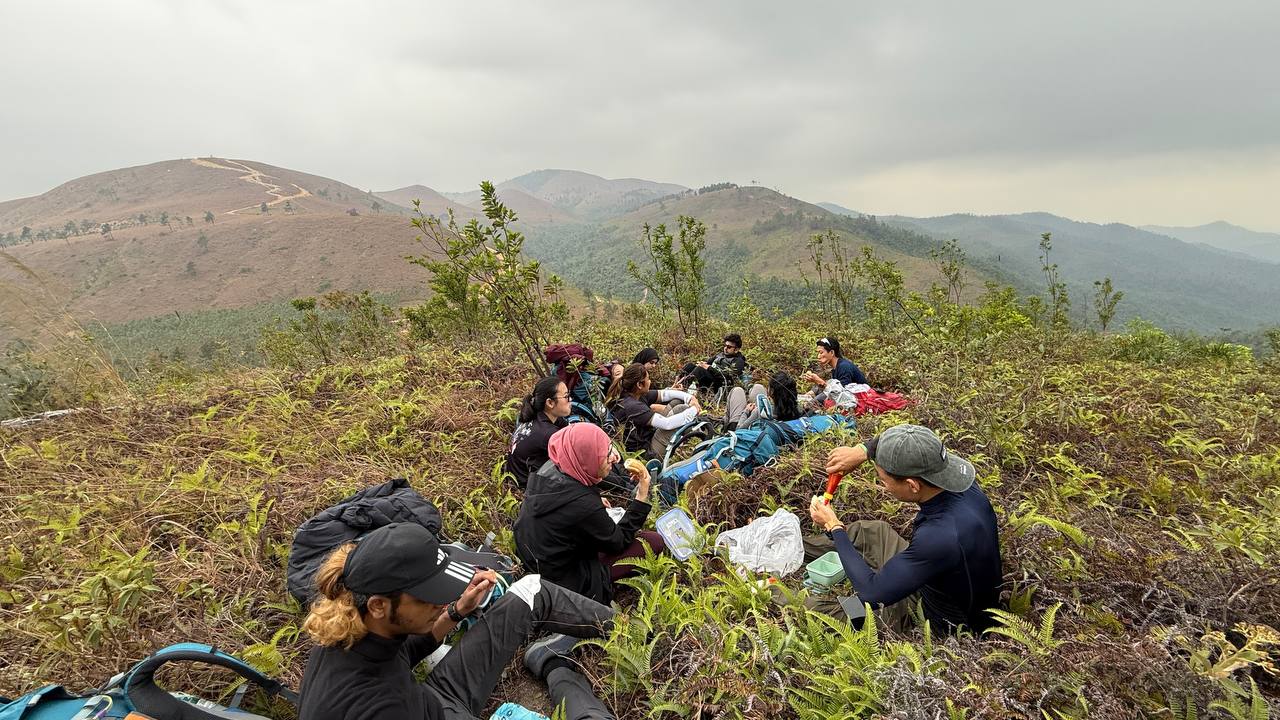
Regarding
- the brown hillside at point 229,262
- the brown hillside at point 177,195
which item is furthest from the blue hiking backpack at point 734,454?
the brown hillside at point 177,195

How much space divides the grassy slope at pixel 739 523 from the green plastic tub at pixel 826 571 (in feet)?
1.24

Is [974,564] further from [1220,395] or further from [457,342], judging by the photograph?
[457,342]

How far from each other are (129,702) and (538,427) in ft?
8.84

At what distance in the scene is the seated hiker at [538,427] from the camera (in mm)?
4281

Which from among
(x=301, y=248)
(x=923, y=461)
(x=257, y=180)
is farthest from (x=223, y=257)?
(x=923, y=461)

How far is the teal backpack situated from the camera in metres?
1.93

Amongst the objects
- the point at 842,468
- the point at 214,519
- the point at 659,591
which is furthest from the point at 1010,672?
the point at 214,519

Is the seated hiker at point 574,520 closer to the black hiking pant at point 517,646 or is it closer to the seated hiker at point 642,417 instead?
the black hiking pant at point 517,646

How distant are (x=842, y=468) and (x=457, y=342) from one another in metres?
7.76

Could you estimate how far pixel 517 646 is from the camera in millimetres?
2742

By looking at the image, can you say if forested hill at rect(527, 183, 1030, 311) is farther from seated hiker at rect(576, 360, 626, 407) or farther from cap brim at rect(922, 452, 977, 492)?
cap brim at rect(922, 452, 977, 492)

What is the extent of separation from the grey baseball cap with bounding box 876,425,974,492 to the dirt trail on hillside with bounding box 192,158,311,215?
474ft

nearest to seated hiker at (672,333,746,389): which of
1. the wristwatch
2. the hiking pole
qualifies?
the hiking pole

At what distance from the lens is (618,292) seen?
94.5m
